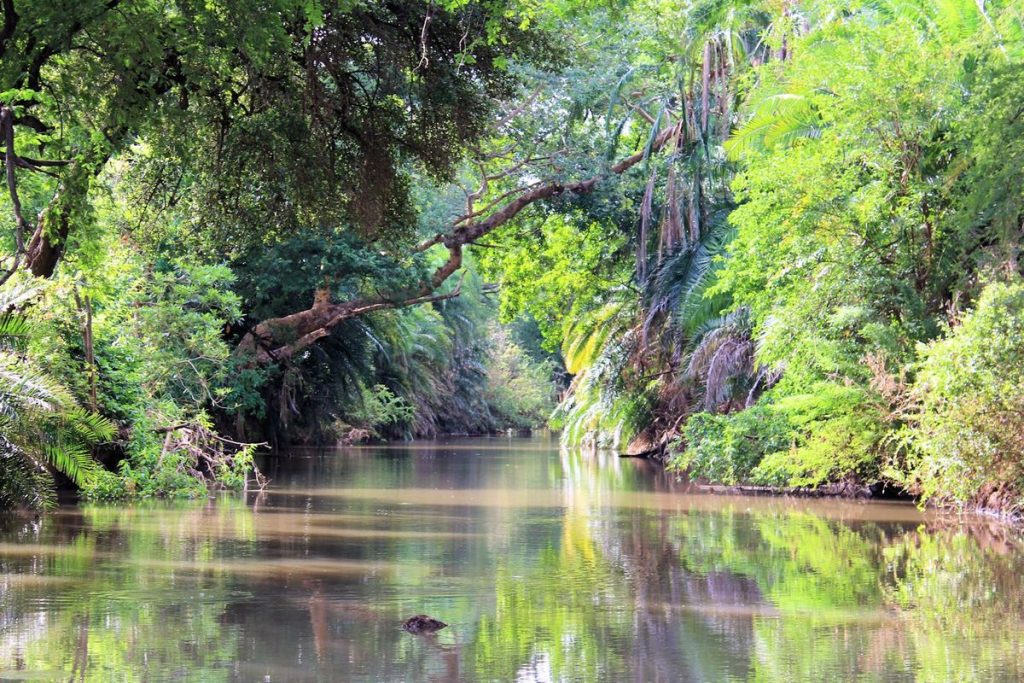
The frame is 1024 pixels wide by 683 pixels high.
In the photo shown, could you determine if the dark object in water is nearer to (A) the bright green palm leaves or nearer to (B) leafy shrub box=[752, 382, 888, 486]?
(A) the bright green palm leaves

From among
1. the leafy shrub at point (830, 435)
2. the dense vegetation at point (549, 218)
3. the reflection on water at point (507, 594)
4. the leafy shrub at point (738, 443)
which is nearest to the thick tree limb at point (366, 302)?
the dense vegetation at point (549, 218)

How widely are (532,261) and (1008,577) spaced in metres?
28.0

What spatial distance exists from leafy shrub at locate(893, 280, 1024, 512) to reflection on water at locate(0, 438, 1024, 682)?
2.49 feet

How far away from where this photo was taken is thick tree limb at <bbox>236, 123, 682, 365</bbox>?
32750mm

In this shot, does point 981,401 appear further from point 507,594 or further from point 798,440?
point 507,594

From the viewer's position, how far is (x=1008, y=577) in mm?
11719

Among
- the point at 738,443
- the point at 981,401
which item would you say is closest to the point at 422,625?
the point at 981,401

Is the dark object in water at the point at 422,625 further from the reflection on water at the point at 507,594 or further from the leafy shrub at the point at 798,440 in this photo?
the leafy shrub at the point at 798,440

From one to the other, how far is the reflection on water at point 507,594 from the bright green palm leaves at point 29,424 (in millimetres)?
541

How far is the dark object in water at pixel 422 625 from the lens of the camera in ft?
28.4

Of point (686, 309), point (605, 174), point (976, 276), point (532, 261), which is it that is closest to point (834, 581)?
point (976, 276)

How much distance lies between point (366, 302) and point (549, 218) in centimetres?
535

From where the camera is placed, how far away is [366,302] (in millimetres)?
35000

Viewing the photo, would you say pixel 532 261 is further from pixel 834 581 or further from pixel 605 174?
pixel 834 581
